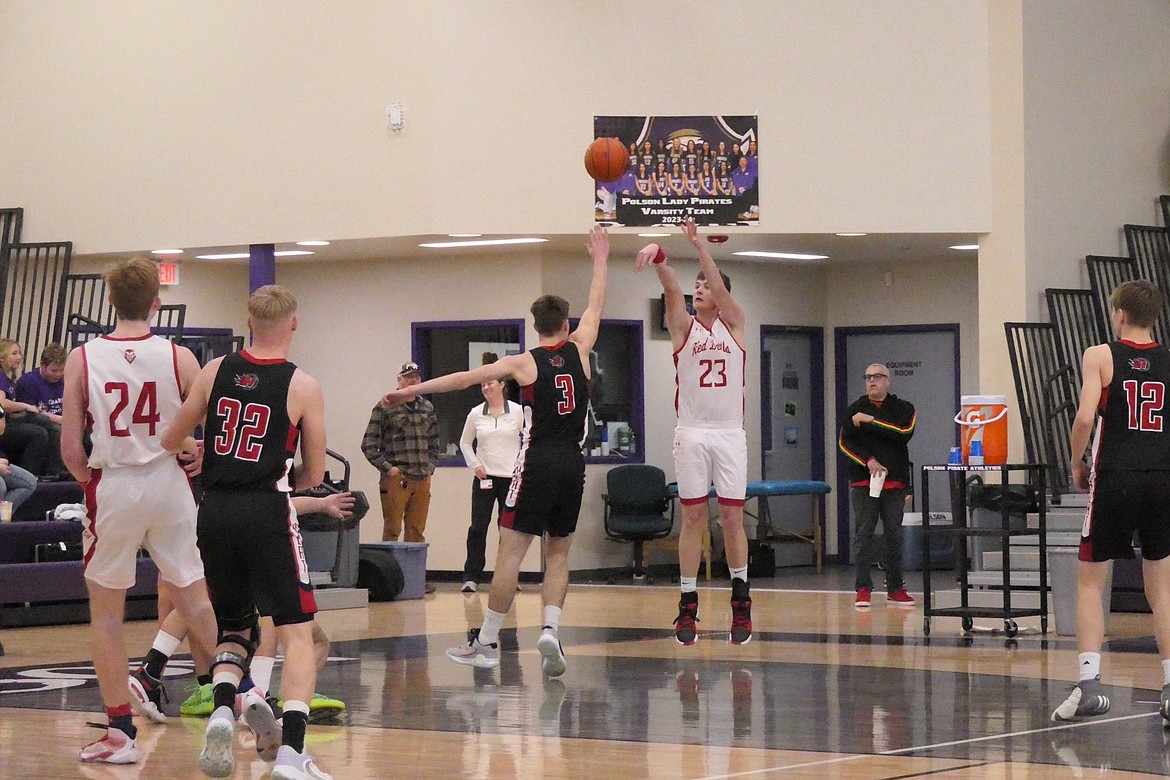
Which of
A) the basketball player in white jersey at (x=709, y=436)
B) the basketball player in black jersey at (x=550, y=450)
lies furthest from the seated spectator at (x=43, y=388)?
the basketball player in black jersey at (x=550, y=450)

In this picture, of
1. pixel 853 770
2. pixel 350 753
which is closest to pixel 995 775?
pixel 853 770

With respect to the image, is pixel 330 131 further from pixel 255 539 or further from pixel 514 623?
pixel 255 539

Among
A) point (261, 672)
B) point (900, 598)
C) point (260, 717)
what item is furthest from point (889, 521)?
point (260, 717)

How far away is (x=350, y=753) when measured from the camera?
6.00 metres

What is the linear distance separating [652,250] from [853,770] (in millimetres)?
3892

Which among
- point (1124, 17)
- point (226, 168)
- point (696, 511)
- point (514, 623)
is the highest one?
point (1124, 17)

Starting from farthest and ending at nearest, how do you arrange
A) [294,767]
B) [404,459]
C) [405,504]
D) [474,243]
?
1. [474,243]
2. [405,504]
3. [404,459]
4. [294,767]

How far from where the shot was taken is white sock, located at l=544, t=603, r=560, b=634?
825cm

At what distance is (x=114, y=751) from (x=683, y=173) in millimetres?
9155

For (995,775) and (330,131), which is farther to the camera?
(330,131)

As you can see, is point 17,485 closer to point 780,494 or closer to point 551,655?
point 551,655

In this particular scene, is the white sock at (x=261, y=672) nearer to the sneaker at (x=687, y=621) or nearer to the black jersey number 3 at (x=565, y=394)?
the black jersey number 3 at (x=565, y=394)

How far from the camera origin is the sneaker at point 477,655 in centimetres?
860

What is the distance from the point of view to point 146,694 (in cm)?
684
